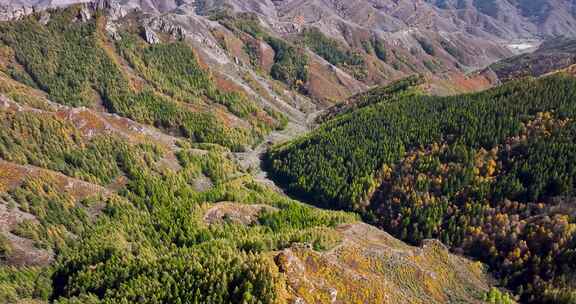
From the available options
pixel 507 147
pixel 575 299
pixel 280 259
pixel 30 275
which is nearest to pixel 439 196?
pixel 507 147

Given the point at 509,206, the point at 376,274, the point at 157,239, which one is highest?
the point at 376,274

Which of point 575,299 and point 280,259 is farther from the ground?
point 280,259

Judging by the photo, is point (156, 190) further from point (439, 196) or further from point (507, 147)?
point (507, 147)

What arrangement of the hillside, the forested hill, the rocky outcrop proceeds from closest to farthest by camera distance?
the rocky outcrop < the hillside < the forested hill

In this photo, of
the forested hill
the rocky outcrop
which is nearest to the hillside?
the rocky outcrop

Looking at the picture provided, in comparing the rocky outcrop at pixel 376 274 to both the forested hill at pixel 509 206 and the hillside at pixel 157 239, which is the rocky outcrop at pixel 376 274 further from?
the forested hill at pixel 509 206

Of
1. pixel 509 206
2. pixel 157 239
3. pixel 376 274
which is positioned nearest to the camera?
pixel 376 274

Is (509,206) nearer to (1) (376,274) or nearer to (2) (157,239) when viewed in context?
(1) (376,274)

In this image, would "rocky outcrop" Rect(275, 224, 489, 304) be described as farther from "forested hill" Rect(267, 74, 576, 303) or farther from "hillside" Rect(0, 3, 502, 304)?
"forested hill" Rect(267, 74, 576, 303)

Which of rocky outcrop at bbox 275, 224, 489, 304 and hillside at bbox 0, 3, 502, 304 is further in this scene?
hillside at bbox 0, 3, 502, 304

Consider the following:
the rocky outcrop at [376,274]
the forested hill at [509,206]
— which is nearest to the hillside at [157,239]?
the rocky outcrop at [376,274]

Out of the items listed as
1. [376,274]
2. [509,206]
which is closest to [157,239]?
[376,274]
